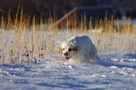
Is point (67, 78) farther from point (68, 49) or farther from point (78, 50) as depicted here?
point (78, 50)

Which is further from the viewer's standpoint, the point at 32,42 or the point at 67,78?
the point at 32,42

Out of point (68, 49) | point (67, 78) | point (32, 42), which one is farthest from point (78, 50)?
point (67, 78)

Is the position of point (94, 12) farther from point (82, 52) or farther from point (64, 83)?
point (64, 83)

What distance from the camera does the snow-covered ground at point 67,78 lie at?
7.47 ft

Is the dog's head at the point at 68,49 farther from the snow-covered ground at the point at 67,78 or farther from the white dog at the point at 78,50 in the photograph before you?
the snow-covered ground at the point at 67,78

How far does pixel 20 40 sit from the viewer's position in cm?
392

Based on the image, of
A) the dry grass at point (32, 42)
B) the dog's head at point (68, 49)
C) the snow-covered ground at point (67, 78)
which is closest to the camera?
the snow-covered ground at point (67, 78)

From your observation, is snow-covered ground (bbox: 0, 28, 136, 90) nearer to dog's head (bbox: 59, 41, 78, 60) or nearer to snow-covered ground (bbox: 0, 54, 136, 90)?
snow-covered ground (bbox: 0, 54, 136, 90)

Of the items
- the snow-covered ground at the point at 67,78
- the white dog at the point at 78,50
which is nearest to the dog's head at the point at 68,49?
the white dog at the point at 78,50

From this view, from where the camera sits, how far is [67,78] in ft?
8.58

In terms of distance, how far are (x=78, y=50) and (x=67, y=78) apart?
43.2 inches

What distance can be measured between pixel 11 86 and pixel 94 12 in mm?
16274

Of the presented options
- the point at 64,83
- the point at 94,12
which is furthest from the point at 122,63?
the point at 94,12

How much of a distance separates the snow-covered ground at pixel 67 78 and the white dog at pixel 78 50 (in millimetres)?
329
